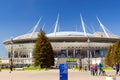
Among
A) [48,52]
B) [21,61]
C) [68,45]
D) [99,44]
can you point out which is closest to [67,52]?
[68,45]

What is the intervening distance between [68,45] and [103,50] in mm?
13987

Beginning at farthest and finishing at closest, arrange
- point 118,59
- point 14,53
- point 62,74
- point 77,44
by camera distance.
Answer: point 14,53 < point 77,44 < point 118,59 < point 62,74

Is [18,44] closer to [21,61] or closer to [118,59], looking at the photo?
[21,61]

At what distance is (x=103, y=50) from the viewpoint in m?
132

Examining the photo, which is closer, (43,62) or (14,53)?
(43,62)

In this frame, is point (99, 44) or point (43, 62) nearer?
point (43, 62)

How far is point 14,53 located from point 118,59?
7629 centimetres

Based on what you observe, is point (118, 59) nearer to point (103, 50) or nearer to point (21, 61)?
point (21, 61)

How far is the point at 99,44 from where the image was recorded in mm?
130625

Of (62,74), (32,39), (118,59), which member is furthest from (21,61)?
(62,74)

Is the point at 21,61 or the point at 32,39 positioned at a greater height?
the point at 32,39

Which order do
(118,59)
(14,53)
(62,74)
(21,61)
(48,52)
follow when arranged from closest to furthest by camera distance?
(62,74) → (118,59) → (48,52) → (21,61) → (14,53)

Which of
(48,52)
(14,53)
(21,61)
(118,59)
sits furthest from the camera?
(14,53)

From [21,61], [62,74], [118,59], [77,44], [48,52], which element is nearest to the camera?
[62,74]
